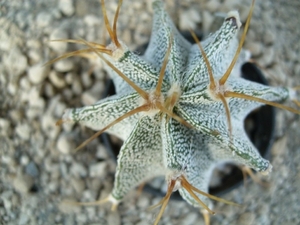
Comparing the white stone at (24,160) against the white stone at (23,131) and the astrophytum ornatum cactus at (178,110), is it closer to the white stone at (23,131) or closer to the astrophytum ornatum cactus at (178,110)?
the white stone at (23,131)

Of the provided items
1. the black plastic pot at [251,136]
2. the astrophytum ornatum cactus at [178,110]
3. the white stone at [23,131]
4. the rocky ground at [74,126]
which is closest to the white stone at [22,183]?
the rocky ground at [74,126]

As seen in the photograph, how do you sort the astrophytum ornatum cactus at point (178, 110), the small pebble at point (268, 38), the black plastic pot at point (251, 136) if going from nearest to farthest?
the astrophytum ornatum cactus at point (178, 110) → the black plastic pot at point (251, 136) → the small pebble at point (268, 38)

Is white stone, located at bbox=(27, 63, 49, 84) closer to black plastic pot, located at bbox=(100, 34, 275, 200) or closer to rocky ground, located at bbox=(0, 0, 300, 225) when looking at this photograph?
rocky ground, located at bbox=(0, 0, 300, 225)

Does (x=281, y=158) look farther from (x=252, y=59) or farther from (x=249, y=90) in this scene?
(x=249, y=90)

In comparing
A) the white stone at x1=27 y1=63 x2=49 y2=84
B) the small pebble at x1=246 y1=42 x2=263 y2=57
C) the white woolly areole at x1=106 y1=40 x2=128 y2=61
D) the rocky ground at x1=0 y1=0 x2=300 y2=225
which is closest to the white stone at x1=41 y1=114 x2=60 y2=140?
the rocky ground at x1=0 y1=0 x2=300 y2=225

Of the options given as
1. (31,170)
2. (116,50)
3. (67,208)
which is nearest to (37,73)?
(31,170)

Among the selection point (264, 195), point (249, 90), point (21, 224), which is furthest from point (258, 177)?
point (21, 224)
